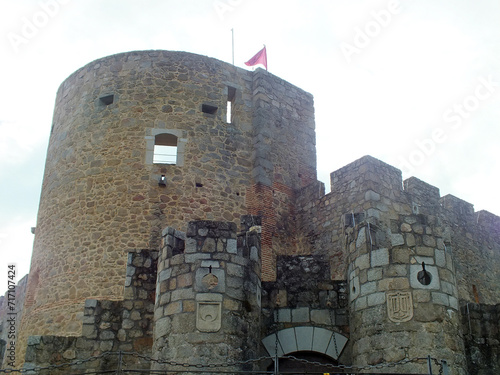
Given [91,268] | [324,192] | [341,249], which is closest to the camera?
[91,268]

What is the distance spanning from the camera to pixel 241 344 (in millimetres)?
9578

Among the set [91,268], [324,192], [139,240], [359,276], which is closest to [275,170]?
[324,192]

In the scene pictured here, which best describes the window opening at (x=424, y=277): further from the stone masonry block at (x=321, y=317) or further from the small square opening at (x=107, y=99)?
the small square opening at (x=107, y=99)

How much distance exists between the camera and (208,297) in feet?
31.6

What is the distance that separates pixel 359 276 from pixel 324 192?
21.5 feet

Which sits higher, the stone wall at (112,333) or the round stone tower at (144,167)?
the round stone tower at (144,167)

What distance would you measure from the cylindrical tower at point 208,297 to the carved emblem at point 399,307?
2014 mm

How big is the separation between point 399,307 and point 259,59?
10.9 metres

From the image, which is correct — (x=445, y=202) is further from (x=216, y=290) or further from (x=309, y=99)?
(x=216, y=290)

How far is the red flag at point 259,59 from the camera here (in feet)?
61.8

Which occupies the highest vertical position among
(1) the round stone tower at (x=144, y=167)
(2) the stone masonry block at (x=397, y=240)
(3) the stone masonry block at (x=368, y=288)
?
(1) the round stone tower at (x=144, y=167)

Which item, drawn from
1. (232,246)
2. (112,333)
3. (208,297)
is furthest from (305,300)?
(112,333)

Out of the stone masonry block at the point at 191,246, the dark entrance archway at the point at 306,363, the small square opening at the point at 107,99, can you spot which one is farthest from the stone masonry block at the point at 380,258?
the small square opening at the point at 107,99

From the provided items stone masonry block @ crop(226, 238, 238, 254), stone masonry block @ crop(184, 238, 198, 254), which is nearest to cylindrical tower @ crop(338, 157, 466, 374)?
stone masonry block @ crop(226, 238, 238, 254)
